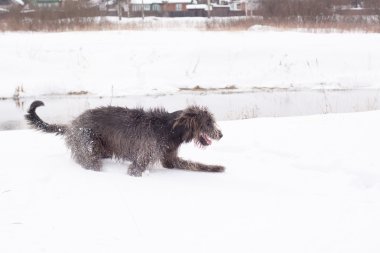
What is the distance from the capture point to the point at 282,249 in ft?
10.9

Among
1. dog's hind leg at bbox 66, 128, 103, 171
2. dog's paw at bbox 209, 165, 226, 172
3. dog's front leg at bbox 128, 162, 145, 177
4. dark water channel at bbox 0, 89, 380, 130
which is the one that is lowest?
dark water channel at bbox 0, 89, 380, 130

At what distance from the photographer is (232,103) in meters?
13.0

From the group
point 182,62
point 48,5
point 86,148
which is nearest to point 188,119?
point 86,148

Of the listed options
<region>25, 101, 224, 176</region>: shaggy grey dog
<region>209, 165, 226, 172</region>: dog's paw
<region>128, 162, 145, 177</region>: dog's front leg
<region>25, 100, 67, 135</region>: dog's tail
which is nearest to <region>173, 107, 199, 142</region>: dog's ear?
<region>25, 101, 224, 176</region>: shaggy grey dog

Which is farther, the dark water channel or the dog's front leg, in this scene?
the dark water channel

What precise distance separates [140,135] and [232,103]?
7883 millimetres

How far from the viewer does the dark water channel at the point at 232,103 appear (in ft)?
37.1

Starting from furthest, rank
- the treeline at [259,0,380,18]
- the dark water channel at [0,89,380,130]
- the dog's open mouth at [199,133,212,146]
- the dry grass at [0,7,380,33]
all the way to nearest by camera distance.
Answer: the treeline at [259,0,380,18] < the dry grass at [0,7,380,33] < the dark water channel at [0,89,380,130] < the dog's open mouth at [199,133,212,146]

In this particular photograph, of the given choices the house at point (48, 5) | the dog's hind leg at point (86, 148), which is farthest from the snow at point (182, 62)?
the house at point (48, 5)

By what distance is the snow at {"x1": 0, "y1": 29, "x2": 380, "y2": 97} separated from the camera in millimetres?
15680

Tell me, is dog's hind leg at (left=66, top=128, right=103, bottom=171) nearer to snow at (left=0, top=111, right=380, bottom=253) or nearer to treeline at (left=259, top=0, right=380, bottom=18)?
snow at (left=0, top=111, right=380, bottom=253)

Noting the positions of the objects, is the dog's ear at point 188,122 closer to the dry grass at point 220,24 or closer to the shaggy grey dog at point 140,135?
the shaggy grey dog at point 140,135

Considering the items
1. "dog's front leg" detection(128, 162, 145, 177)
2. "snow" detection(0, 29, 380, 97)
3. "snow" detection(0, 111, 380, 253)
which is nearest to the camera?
"snow" detection(0, 111, 380, 253)

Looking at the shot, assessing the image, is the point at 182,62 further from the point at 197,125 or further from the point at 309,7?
the point at 309,7
